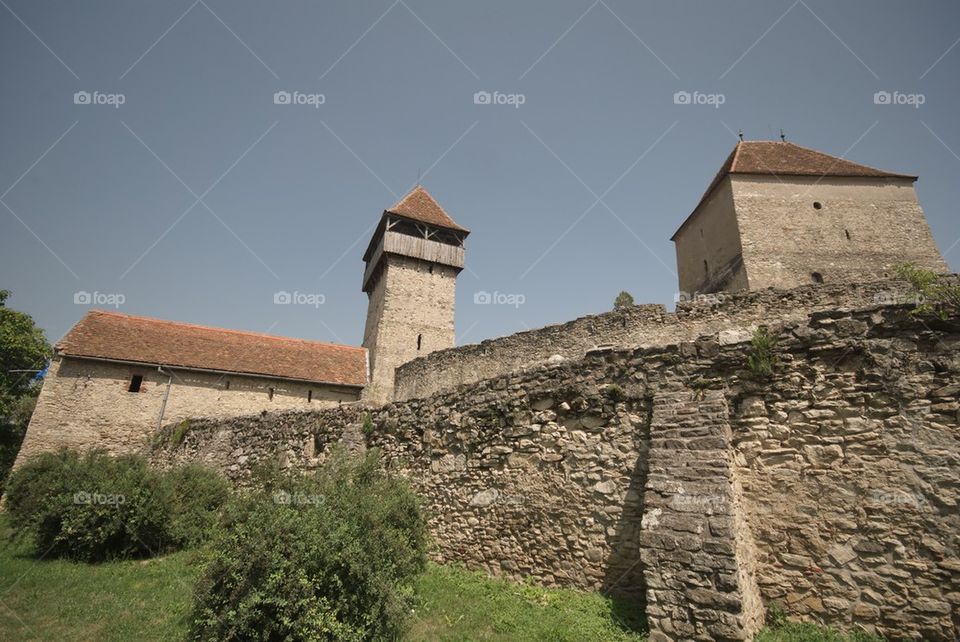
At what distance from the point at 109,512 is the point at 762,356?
11511mm

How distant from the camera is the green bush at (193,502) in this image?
9289 mm

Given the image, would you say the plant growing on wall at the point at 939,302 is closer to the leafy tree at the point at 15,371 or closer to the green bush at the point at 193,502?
the green bush at the point at 193,502

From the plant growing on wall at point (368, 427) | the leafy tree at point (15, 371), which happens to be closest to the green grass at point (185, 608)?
the plant growing on wall at point (368, 427)

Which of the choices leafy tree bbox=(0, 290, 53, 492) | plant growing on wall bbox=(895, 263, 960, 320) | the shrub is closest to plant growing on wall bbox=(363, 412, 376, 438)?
the shrub

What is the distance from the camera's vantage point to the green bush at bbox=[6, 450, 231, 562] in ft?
28.7

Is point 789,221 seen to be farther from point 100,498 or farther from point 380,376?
point 100,498

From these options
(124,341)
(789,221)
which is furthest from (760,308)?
(124,341)

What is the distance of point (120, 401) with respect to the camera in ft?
62.5

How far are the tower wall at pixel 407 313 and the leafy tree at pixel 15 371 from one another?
1887 centimetres

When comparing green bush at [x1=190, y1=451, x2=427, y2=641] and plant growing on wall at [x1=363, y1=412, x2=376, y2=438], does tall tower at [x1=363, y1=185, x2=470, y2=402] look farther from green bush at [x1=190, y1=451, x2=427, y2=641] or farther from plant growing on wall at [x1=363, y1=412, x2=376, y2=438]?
green bush at [x1=190, y1=451, x2=427, y2=641]

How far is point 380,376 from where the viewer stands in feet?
79.6

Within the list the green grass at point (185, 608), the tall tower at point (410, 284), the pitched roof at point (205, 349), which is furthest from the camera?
the tall tower at point (410, 284)

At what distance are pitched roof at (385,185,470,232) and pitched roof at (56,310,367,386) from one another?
9690mm

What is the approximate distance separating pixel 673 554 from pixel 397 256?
2465 centimetres
